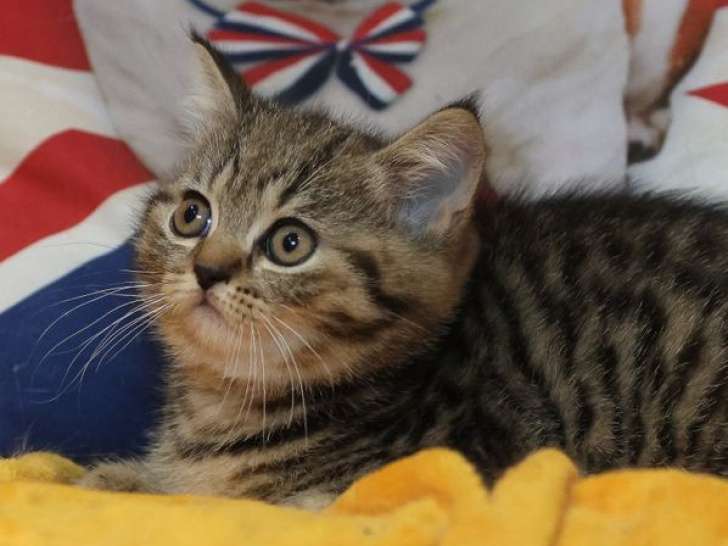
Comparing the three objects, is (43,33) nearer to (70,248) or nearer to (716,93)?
(70,248)

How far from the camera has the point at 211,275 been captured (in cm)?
115

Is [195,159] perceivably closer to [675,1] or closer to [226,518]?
[226,518]

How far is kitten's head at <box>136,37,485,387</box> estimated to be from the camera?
1.17 meters

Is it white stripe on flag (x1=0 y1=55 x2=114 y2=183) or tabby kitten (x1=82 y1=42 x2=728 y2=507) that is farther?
white stripe on flag (x1=0 y1=55 x2=114 y2=183)

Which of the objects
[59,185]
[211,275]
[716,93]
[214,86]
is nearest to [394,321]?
[211,275]

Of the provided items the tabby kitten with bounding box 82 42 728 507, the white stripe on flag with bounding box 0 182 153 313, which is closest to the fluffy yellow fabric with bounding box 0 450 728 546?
the tabby kitten with bounding box 82 42 728 507

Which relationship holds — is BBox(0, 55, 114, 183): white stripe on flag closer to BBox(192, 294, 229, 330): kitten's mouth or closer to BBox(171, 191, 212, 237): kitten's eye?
BBox(171, 191, 212, 237): kitten's eye

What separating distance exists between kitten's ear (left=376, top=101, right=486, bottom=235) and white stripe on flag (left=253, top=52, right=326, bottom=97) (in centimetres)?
44

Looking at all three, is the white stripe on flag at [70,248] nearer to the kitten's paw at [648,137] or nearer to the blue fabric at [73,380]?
the blue fabric at [73,380]

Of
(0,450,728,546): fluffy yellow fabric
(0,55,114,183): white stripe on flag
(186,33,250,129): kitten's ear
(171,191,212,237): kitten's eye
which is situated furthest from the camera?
(0,55,114,183): white stripe on flag

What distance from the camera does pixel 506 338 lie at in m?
1.31

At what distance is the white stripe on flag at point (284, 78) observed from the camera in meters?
1.64

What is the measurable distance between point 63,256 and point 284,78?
483mm

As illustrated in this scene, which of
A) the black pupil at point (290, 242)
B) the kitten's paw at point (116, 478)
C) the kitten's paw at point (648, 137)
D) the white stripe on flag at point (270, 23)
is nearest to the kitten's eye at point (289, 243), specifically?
the black pupil at point (290, 242)
